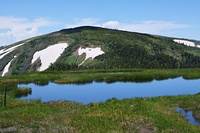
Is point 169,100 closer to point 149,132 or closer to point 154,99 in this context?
point 154,99

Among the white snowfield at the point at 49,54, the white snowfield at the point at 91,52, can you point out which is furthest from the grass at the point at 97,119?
the white snowfield at the point at 91,52

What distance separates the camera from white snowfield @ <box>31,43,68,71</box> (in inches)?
6068

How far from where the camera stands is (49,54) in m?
166

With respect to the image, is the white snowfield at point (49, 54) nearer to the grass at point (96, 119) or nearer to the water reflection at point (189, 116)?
the water reflection at point (189, 116)

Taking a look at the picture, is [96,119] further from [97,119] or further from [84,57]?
[84,57]

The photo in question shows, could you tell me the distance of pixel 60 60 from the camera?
514 ft

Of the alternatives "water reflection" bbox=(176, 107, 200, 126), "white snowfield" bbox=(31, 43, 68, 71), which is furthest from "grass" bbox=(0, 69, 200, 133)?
"white snowfield" bbox=(31, 43, 68, 71)

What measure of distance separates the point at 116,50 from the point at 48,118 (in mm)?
144909

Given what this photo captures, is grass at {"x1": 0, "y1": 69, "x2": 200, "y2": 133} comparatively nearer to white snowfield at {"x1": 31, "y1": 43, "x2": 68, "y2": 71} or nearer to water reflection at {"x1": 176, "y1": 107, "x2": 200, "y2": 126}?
water reflection at {"x1": 176, "y1": 107, "x2": 200, "y2": 126}

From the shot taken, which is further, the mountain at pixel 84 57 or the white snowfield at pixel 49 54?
the white snowfield at pixel 49 54

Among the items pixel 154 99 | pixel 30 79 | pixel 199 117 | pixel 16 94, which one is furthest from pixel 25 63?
pixel 199 117

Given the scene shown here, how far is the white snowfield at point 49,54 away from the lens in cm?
15412

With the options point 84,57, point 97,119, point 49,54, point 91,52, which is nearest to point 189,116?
point 97,119

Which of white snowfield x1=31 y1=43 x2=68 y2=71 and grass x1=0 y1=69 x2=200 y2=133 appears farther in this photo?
white snowfield x1=31 y1=43 x2=68 y2=71
